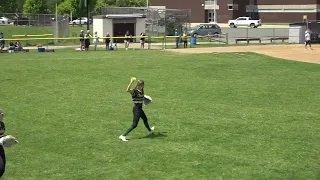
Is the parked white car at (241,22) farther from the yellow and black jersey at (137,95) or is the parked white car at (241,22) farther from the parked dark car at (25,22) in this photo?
the yellow and black jersey at (137,95)

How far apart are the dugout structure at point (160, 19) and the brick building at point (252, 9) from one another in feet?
123

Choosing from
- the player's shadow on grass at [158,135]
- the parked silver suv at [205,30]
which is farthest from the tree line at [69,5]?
the player's shadow on grass at [158,135]

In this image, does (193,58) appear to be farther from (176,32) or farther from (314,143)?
(314,143)

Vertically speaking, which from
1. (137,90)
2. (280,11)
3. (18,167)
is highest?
(280,11)

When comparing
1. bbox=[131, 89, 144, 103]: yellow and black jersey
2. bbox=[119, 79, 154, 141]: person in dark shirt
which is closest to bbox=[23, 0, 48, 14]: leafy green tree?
bbox=[119, 79, 154, 141]: person in dark shirt

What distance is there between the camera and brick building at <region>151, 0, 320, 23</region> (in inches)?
3383

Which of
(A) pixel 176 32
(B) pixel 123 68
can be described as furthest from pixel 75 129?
(A) pixel 176 32

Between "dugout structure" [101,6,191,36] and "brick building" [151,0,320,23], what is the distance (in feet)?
123

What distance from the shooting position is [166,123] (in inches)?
560

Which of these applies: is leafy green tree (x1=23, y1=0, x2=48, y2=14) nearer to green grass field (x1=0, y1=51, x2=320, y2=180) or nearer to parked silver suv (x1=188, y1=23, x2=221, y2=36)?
parked silver suv (x1=188, y1=23, x2=221, y2=36)

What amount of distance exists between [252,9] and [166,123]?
260ft

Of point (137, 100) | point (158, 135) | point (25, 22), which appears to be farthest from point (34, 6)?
point (137, 100)

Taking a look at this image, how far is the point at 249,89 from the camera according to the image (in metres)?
20.2

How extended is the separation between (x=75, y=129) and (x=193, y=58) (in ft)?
61.9
